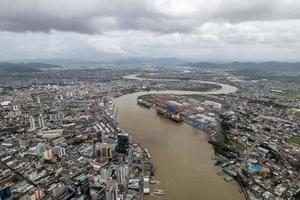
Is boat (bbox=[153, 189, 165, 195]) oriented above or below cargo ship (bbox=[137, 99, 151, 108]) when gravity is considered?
below

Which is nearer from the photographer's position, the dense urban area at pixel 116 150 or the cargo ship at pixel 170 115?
the dense urban area at pixel 116 150

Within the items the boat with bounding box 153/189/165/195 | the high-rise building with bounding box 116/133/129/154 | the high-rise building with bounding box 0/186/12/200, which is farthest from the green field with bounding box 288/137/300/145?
the high-rise building with bounding box 0/186/12/200

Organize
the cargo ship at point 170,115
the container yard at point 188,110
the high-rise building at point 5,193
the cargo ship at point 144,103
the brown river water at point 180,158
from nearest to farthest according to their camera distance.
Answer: the high-rise building at point 5,193, the brown river water at point 180,158, the container yard at point 188,110, the cargo ship at point 170,115, the cargo ship at point 144,103

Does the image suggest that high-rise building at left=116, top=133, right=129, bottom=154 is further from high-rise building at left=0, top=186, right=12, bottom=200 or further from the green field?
the green field

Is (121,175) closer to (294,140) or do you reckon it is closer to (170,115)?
(170,115)

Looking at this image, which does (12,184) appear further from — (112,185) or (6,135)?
(6,135)

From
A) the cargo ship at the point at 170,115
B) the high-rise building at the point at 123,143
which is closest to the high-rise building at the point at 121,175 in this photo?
the high-rise building at the point at 123,143

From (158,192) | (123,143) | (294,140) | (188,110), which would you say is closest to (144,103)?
(188,110)

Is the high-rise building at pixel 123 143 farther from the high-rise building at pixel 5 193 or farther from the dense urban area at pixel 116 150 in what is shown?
the high-rise building at pixel 5 193
